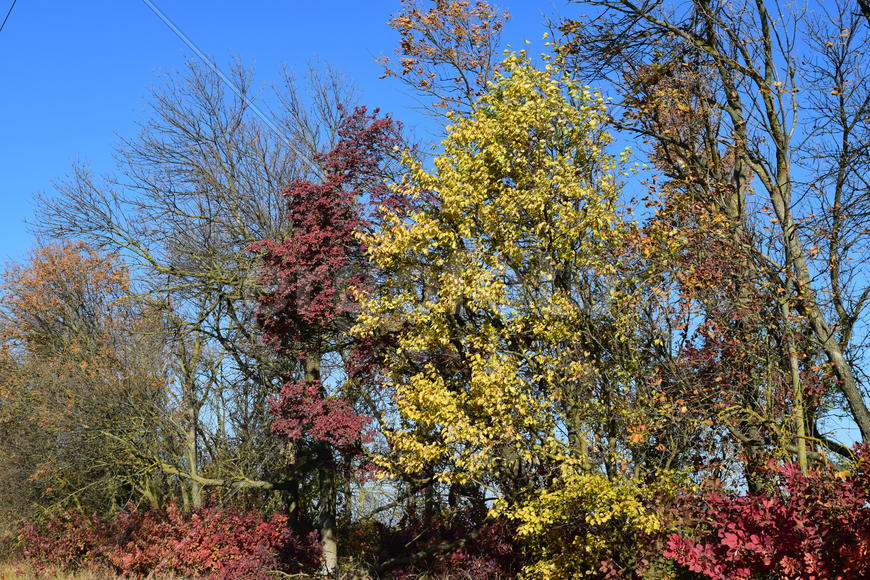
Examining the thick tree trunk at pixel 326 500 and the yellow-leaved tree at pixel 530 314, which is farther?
the thick tree trunk at pixel 326 500

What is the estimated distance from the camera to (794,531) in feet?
24.7

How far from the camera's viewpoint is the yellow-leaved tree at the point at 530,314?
1021 centimetres

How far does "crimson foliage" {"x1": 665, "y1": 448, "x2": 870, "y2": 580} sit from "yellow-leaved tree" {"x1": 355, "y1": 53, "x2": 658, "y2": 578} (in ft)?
4.48

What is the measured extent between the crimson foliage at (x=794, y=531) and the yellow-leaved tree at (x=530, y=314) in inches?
53.8

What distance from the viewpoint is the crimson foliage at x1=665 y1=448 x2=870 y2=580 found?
23.1 feet

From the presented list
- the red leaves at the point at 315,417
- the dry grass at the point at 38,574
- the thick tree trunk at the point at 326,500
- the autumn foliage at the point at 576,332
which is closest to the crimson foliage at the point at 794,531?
the autumn foliage at the point at 576,332

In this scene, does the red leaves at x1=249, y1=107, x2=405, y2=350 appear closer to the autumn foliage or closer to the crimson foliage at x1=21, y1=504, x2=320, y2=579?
the autumn foliage

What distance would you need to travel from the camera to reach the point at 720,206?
36.4 ft

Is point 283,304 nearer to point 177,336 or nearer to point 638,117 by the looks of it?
point 177,336

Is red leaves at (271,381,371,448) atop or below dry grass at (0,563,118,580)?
atop

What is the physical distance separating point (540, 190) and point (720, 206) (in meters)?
2.70

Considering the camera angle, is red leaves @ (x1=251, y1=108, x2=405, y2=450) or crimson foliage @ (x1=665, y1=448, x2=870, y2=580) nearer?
crimson foliage @ (x1=665, y1=448, x2=870, y2=580)

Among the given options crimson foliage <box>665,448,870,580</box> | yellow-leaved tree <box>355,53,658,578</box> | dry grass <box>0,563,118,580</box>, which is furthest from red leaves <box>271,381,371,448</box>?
crimson foliage <box>665,448,870,580</box>

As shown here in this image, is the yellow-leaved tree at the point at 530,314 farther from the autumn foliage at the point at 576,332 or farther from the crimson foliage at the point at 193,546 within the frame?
the crimson foliage at the point at 193,546
